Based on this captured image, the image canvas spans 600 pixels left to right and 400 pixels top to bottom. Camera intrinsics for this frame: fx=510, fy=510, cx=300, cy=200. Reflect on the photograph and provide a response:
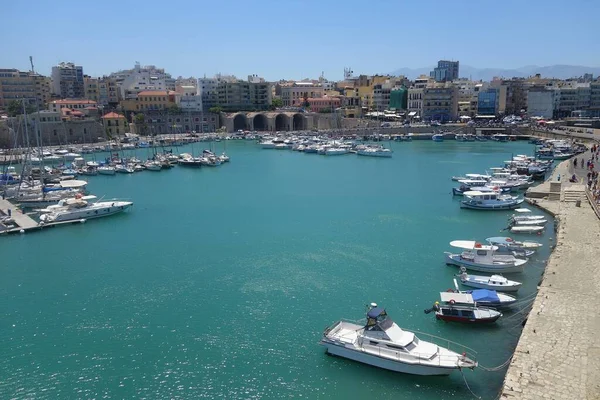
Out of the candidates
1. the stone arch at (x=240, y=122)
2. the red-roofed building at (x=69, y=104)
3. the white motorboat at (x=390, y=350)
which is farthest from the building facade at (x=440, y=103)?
the white motorboat at (x=390, y=350)

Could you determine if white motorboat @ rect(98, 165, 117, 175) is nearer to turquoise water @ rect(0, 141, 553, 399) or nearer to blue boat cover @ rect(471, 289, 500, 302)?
turquoise water @ rect(0, 141, 553, 399)

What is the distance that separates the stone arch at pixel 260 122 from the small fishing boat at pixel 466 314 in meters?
92.9

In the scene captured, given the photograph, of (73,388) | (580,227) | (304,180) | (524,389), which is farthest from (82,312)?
(304,180)

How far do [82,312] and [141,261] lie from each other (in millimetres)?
6812

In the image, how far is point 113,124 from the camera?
309 ft

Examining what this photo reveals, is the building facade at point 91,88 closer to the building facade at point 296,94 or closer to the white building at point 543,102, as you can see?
the building facade at point 296,94

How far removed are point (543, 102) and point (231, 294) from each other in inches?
3960

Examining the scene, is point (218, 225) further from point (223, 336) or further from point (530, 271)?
point (530, 271)

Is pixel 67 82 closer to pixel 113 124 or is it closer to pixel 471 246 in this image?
pixel 113 124

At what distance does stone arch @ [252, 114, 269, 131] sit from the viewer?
360 feet

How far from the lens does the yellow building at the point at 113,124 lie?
93.6 metres

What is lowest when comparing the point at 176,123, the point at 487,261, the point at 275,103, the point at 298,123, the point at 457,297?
the point at 457,297

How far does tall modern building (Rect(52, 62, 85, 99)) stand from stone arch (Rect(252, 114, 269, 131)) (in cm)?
4074

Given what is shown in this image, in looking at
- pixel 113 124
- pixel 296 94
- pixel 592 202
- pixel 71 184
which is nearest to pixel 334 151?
pixel 113 124
